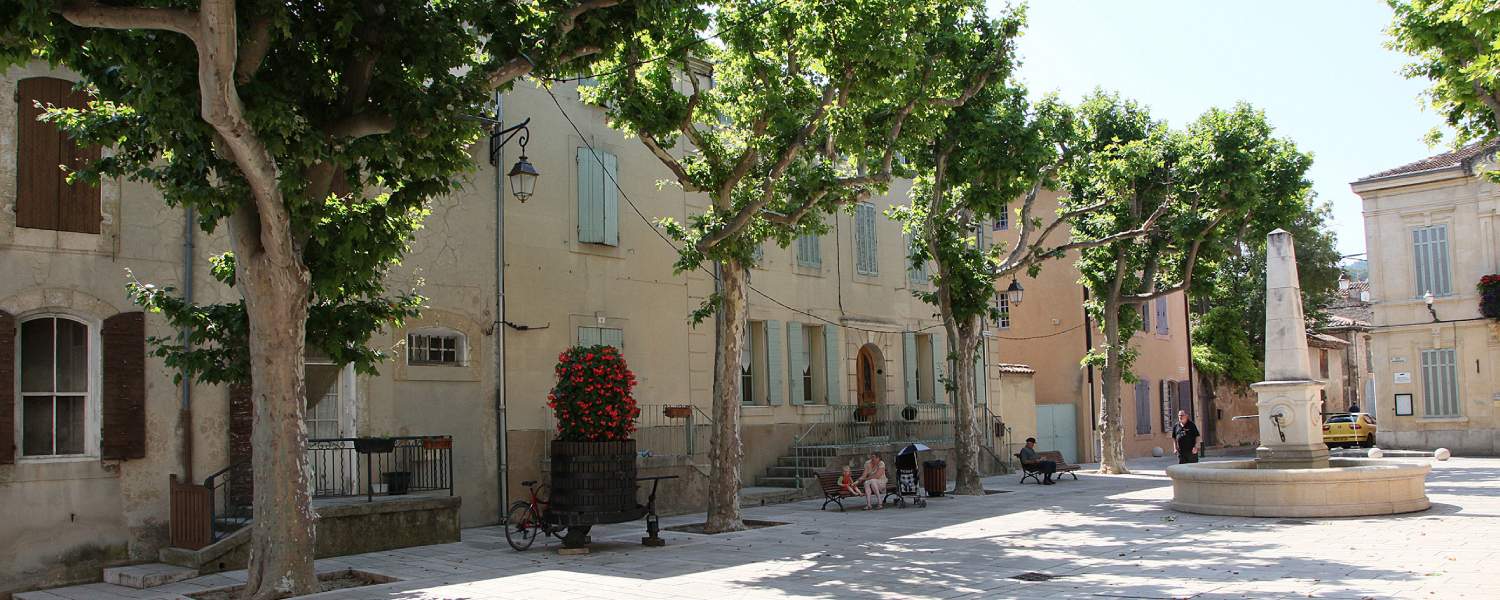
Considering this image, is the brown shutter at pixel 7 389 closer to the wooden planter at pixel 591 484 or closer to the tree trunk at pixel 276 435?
the tree trunk at pixel 276 435

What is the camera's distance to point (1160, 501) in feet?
58.4

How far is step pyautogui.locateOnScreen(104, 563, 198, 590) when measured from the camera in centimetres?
1144

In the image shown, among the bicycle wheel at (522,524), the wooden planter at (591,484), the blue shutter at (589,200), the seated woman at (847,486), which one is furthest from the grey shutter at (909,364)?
the bicycle wheel at (522,524)

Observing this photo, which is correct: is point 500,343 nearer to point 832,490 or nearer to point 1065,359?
point 832,490

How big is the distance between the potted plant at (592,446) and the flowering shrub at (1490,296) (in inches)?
1038

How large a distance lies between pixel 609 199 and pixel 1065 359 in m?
16.6

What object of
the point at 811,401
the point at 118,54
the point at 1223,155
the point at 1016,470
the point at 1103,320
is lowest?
the point at 1016,470

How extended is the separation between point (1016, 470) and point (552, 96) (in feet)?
49.2

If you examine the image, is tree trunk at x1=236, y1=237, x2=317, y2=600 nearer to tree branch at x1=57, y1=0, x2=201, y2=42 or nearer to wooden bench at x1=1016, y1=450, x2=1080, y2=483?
tree branch at x1=57, y1=0, x2=201, y2=42

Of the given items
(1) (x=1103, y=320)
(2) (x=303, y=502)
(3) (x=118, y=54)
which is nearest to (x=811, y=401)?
(1) (x=1103, y=320)

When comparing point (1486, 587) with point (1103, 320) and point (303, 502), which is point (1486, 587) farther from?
point (1103, 320)

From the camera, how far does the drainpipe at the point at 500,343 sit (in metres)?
16.3

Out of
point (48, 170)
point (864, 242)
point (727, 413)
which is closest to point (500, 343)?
point (727, 413)

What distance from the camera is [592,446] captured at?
503 inches
